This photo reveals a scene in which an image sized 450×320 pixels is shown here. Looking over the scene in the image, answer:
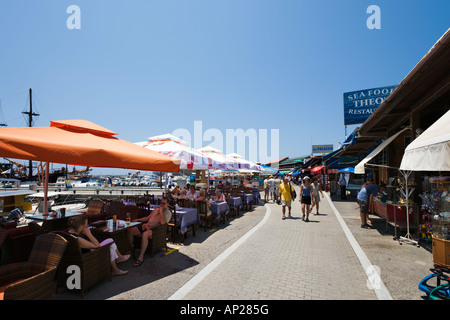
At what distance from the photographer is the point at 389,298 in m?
3.34

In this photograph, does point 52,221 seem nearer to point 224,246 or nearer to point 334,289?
point 224,246

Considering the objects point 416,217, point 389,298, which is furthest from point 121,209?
point 416,217

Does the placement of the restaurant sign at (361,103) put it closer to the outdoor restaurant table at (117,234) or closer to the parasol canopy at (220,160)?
the parasol canopy at (220,160)

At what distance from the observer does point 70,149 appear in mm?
3572

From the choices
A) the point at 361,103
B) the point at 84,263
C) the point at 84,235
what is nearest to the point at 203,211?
the point at 84,235

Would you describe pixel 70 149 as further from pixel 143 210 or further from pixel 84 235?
pixel 143 210

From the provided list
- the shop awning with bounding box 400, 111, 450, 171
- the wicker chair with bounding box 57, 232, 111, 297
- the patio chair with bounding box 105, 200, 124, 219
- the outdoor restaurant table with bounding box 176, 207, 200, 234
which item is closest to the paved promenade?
the wicker chair with bounding box 57, 232, 111, 297

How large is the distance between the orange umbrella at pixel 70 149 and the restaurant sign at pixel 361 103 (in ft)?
73.9

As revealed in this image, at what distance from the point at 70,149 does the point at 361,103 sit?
82.4ft

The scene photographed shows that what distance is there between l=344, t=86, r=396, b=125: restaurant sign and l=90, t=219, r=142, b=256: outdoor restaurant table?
23.0m

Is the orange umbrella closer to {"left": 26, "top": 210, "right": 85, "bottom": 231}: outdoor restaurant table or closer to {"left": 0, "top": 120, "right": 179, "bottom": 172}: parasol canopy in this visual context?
{"left": 0, "top": 120, "right": 179, "bottom": 172}: parasol canopy

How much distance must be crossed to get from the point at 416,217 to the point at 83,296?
8173mm

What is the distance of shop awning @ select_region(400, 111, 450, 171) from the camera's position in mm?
3158

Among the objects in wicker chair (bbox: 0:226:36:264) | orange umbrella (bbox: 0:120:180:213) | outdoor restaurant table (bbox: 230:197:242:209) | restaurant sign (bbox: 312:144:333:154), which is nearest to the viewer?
orange umbrella (bbox: 0:120:180:213)
